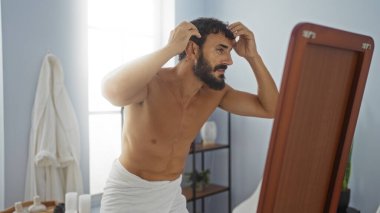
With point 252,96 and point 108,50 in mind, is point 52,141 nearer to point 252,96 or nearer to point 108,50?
point 108,50

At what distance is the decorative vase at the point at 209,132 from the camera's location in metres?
3.05

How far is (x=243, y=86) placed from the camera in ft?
10.2

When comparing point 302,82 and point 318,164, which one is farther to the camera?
point 318,164

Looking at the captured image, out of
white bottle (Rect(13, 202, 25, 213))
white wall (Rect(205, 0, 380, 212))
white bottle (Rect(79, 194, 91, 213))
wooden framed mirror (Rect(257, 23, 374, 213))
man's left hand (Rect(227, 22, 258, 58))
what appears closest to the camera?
wooden framed mirror (Rect(257, 23, 374, 213))

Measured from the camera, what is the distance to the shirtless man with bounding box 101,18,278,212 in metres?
1.31

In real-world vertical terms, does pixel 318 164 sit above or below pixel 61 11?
below

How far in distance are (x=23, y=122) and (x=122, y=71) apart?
1416mm

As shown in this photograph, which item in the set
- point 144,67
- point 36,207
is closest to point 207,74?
point 144,67

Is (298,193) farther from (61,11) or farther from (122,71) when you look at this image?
(61,11)

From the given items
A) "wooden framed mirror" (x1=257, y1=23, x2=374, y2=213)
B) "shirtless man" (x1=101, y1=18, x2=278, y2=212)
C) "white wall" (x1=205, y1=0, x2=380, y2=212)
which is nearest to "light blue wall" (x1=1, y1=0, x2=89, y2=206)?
"shirtless man" (x1=101, y1=18, x2=278, y2=212)

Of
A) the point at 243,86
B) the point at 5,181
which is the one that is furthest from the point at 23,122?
the point at 243,86

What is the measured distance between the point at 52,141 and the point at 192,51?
1273 mm

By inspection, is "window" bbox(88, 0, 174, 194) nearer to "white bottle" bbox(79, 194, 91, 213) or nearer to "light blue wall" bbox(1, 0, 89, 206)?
"light blue wall" bbox(1, 0, 89, 206)

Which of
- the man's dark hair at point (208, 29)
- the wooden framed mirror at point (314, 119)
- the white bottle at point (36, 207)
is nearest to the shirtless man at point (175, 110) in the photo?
the man's dark hair at point (208, 29)
